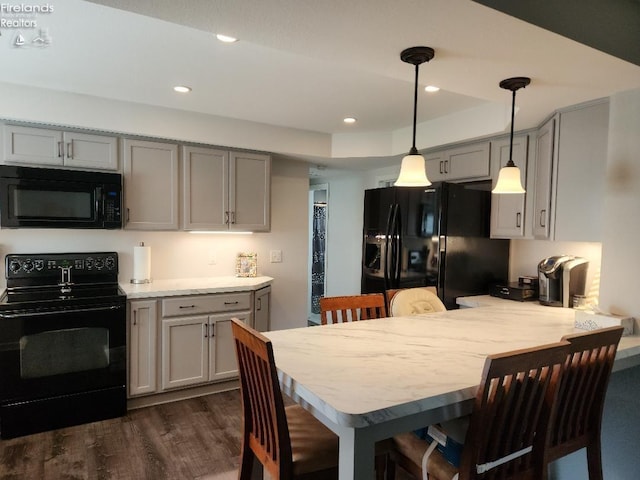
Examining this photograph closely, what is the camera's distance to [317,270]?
5.79 metres

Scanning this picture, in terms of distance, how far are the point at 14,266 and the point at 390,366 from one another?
9.61ft

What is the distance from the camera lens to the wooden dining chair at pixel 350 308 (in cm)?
211

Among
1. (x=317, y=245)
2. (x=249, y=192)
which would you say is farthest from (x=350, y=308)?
(x=317, y=245)

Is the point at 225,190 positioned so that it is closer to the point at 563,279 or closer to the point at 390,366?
the point at 390,366

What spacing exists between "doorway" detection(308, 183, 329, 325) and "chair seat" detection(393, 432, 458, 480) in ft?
13.5

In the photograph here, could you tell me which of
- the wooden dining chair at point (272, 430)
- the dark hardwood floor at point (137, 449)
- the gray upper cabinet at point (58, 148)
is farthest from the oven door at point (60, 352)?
the wooden dining chair at point (272, 430)

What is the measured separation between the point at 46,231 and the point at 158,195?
862 millimetres

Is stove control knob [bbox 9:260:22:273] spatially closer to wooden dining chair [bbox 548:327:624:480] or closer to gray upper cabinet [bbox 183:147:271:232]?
gray upper cabinet [bbox 183:147:271:232]

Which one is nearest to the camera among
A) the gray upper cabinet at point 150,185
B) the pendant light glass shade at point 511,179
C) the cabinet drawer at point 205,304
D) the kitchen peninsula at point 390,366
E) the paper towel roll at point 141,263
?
the kitchen peninsula at point 390,366

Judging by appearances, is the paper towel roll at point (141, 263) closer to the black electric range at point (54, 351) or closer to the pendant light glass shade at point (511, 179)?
the black electric range at point (54, 351)

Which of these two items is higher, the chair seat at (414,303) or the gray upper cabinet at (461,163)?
the gray upper cabinet at (461,163)

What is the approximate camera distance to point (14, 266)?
113 inches

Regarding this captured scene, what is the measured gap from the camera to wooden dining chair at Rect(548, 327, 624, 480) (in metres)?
1.34

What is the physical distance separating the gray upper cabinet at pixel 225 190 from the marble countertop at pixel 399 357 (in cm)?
191
